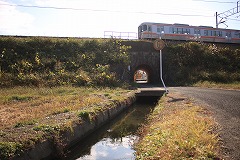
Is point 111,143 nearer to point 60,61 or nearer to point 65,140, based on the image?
point 65,140

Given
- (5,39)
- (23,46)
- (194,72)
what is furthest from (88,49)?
(194,72)

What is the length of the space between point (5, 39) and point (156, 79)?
18.1m

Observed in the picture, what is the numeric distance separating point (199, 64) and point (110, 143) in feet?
72.5

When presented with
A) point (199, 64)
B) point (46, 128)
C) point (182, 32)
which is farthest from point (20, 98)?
point (182, 32)

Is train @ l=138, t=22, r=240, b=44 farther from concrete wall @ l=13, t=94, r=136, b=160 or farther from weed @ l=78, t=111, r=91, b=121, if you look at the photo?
weed @ l=78, t=111, r=91, b=121

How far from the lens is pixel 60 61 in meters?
22.2

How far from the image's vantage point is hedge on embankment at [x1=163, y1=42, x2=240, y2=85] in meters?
24.3

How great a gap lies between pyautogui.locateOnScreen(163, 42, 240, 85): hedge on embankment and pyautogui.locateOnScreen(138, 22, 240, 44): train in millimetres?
3818

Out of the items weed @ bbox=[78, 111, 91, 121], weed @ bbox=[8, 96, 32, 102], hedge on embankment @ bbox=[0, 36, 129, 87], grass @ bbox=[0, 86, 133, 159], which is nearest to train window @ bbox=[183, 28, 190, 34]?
hedge on embankment @ bbox=[0, 36, 129, 87]

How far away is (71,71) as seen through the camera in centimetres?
2088

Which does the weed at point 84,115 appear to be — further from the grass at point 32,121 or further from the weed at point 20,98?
the weed at point 20,98

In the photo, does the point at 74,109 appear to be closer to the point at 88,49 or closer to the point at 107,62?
the point at 107,62

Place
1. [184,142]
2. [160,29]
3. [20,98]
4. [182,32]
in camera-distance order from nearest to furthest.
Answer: [184,142] < [20,98] < [160,29] < [182,32]

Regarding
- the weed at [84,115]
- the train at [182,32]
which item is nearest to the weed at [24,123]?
the weed at [84,115]
